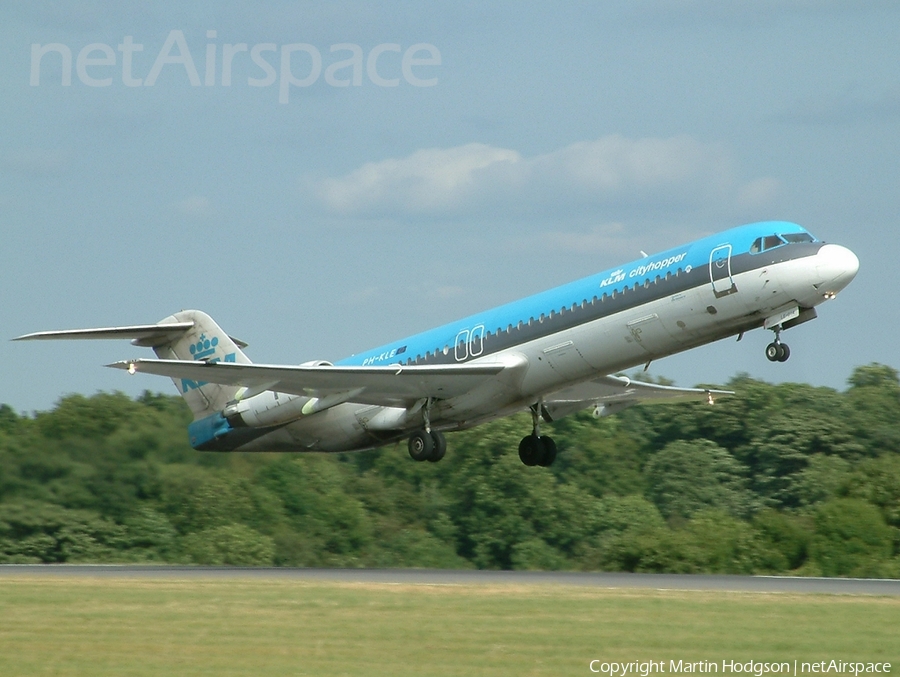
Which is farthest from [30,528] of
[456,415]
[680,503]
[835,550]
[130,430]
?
[680,503]

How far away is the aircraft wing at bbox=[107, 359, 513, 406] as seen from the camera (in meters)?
27.5

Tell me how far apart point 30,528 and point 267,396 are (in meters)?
7.09

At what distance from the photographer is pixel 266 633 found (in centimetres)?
1872

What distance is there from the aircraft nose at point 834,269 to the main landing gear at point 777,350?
48.7 inches

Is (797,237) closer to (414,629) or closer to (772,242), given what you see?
(772,242)

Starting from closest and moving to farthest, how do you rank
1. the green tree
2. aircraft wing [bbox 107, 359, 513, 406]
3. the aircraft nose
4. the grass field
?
the grass field, the aircraft nose, aircraft wing [bbox 107, 359, 513, 406], the green tree

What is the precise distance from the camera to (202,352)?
110 feet

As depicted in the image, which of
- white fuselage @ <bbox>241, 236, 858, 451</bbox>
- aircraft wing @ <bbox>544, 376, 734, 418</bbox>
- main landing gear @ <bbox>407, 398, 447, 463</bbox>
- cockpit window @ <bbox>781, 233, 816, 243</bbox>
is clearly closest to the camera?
white fuselage @ <bbox>241, 236, 858, 451</bbox>

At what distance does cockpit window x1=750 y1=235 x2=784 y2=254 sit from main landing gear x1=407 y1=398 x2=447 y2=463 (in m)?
8.20

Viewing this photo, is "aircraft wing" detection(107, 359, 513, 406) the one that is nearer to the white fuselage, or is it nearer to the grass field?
the white fuselage

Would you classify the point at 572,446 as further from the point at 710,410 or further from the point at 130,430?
the point at 130,430

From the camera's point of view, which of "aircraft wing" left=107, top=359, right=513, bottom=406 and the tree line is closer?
"aircraft wing" left=107, top=359, right=513, bottom=406

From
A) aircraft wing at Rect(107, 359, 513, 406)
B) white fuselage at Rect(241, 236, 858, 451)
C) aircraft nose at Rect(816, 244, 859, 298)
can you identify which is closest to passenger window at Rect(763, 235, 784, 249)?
white fuselage at Rect(241, 236, 858, 451)

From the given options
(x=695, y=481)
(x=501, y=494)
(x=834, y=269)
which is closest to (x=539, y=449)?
(x=834, y=269)
